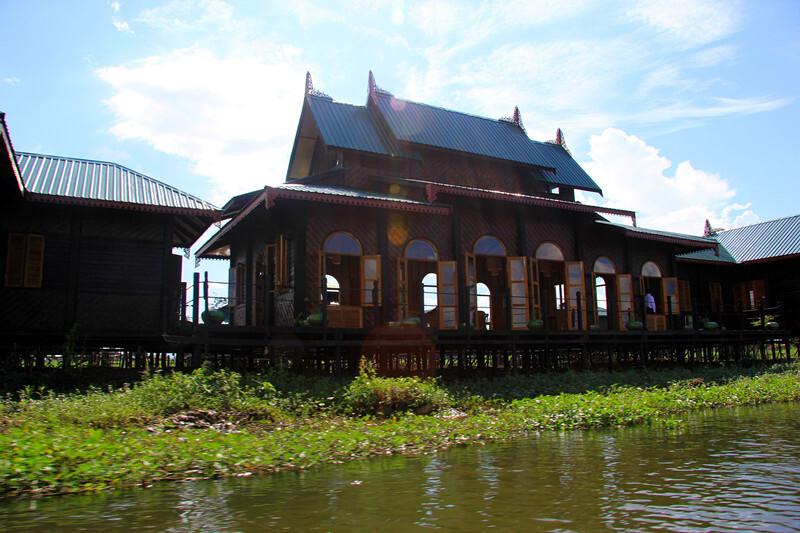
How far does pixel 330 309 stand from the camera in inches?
554

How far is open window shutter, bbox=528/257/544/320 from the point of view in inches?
691

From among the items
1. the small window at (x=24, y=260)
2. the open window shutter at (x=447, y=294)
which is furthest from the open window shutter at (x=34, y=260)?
the open window shutter at (x=447, y=294)

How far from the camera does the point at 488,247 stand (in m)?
17.8

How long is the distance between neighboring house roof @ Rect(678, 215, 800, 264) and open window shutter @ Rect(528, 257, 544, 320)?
9.75 meters

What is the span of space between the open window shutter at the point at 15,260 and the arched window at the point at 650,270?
18.2 meters

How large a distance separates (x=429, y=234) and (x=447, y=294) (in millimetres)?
1899

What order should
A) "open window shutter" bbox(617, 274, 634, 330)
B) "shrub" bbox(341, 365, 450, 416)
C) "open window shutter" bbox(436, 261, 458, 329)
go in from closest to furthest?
"shrub" bbox(341, 365, 450, 416)
"open window shutter" bbox(436, 261, 458, 329)
"open window shutter" bbox(617, 274, 634, 330)

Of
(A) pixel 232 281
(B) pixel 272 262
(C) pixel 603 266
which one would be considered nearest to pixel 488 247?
(C) pixel 603 266

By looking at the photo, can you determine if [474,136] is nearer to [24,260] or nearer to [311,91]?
[311,91]

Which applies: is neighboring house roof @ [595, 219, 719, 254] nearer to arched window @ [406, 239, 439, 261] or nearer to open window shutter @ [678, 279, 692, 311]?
open window shutter @ [678, 279, 692, 311]

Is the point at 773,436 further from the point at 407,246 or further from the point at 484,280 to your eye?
the point at 484,280

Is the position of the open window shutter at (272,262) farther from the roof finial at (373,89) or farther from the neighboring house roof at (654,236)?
the neighboring house roof at (654,236)

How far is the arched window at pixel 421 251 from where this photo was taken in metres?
16.5

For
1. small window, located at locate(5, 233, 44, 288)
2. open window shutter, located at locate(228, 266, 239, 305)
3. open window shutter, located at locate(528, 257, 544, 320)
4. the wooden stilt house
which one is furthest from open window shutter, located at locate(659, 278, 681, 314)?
small window, located at locate(5, 233, 44, 288)
